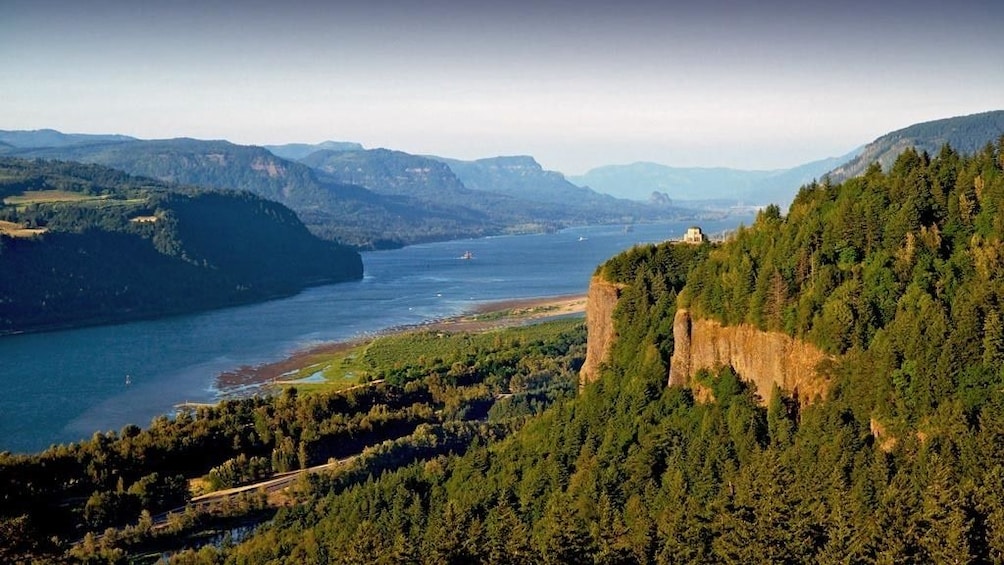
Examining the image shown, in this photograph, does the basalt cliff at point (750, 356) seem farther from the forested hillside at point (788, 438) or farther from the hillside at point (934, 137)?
the hillside at point (934, 137)

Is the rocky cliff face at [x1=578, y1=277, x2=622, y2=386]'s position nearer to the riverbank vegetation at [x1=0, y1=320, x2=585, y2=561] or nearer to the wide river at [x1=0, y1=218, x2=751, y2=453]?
the riverbank vegetation at [x1=0, y1=320, x2=585, y2=561]

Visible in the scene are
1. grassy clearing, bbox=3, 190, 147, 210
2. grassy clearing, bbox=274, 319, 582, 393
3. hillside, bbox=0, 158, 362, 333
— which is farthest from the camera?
grassy clearing, bbox=3, 190, 147, 210

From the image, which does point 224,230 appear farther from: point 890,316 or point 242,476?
point 890,316

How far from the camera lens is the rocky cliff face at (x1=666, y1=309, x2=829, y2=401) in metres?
29.6

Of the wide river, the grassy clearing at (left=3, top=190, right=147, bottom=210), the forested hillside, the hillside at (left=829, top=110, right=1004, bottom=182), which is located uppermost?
the hillside at (left=829, top=110, right=1004, bottom=182)

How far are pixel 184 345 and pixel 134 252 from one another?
53.9m

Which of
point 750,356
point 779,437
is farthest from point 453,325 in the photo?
point 779,437

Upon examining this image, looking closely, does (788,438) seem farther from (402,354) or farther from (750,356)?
(402,354)

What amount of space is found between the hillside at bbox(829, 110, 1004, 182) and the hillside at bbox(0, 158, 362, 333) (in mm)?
99203

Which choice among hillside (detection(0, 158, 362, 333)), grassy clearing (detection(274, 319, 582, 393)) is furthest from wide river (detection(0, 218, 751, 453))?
hillside (detection(0, 158, 362, 333))

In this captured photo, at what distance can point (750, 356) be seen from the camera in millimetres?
32062

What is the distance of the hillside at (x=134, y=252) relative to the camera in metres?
119

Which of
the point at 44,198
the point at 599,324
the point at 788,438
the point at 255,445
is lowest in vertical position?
the point at 255,445

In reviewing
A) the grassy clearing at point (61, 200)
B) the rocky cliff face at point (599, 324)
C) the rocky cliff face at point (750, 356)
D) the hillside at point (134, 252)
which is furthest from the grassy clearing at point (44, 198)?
the rocky cliff face at point (750, 356)
